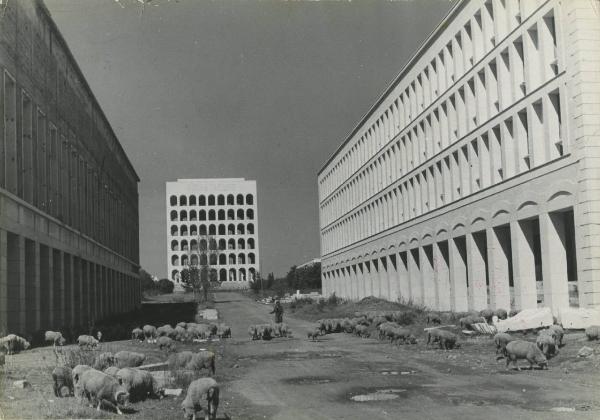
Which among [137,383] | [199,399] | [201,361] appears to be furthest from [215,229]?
[199,399]

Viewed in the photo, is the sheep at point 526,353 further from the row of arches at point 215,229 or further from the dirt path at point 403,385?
the row of arches at point 215,229

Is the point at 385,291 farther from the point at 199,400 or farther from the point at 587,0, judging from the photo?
the point at 199,400

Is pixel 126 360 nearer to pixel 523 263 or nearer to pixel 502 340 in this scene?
pixel 502 340

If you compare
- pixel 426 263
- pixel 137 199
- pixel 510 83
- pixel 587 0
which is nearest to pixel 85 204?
pixel 426 263

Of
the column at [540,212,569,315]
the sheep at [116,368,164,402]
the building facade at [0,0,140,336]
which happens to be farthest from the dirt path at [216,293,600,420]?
the building facade at [0,0,140,336]

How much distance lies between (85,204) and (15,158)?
20.7 metres

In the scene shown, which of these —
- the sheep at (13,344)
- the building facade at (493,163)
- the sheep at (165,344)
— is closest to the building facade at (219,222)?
the building facade at (493,163)

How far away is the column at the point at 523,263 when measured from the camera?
35.0 meters

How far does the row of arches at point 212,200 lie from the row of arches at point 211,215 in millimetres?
1771

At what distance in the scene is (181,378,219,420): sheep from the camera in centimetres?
1279

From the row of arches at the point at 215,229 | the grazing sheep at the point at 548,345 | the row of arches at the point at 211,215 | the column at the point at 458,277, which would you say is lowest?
the grazing sheep at the point at 548,345

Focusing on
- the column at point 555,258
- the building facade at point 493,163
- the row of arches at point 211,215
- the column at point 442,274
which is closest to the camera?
the building facade at point 493,163

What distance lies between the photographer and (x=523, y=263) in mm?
35281

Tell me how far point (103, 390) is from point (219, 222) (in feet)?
517
